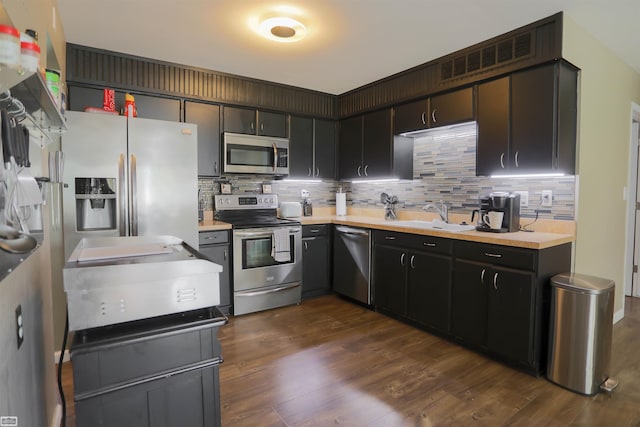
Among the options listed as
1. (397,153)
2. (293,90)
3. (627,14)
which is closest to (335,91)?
(293,90)

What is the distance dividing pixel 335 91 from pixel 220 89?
1.41m

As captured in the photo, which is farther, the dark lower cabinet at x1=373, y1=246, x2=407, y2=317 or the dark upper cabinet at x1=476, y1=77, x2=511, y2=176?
the dark lower cabinet at x1=373, y1=246, x2=407, y2=317

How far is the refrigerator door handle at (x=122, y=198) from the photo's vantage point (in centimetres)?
272

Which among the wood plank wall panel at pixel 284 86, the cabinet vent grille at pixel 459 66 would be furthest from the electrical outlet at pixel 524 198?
the cabinet vent grille at pixel 459 66

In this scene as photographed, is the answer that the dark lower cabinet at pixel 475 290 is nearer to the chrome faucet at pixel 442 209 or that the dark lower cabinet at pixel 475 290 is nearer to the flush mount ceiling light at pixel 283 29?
the chrome faucet at pixel 442 209

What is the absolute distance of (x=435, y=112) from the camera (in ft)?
10.8

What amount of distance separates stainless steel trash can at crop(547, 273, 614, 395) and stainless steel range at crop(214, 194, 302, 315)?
2330 mm

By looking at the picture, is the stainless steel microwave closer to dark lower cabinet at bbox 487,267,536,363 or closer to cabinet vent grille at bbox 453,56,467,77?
cabinet vent grille at bbox 453,56,467,77

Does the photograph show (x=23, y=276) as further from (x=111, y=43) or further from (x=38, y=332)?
(x=111, y=43)

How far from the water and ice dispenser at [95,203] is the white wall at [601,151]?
136 inches

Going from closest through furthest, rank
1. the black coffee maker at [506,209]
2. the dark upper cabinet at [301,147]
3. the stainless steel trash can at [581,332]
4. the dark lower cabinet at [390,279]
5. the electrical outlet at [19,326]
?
the electrical outlet at [19,326], the stainless steel trash can at [581,332], the black coffee maker at [506,209], the dark lower cabinet at [390,279], the dark upper cabinet at [301,147]

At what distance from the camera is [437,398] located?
209 centimetres

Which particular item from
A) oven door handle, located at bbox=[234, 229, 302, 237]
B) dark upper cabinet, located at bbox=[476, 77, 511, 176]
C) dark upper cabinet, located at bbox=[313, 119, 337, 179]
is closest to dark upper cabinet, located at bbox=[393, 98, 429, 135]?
dark upper cabinet, located at bbox=[476, 77, 511, 176]

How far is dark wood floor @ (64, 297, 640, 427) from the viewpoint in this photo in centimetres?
192
